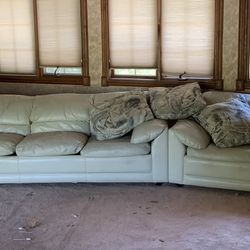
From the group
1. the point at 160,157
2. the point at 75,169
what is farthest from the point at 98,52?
the point at 160,157

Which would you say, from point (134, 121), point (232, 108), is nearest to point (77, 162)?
point (134, 121)

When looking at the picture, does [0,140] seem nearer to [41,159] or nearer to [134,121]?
[41,159]

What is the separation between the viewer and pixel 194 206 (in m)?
3.98

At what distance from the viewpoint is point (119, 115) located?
464 cm

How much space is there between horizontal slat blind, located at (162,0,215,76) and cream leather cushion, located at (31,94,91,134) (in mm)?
1129

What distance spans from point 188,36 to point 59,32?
1.60m

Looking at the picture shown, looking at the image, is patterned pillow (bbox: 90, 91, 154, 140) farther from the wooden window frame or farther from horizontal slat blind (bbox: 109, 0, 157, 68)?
the wooden window frame

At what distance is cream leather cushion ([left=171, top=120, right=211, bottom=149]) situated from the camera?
4.23 meters

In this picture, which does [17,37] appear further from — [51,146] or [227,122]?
[227,122]

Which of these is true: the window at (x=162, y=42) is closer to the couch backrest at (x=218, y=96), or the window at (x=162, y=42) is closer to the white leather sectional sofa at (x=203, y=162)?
the couch backrest at (x=218, y=96)

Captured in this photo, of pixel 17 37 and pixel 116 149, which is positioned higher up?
pixel 17 37

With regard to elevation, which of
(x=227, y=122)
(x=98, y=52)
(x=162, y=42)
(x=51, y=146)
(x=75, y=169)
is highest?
(x=162, y=42)

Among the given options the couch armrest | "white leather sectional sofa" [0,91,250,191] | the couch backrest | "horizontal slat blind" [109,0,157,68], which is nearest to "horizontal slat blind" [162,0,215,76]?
"horizontal slat blind" [109,0,157,68]

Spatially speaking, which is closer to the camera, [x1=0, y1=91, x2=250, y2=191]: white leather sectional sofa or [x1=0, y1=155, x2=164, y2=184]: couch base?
[x1=0, y1=91, x2=250, y2=191]: white leather sectional sofa
